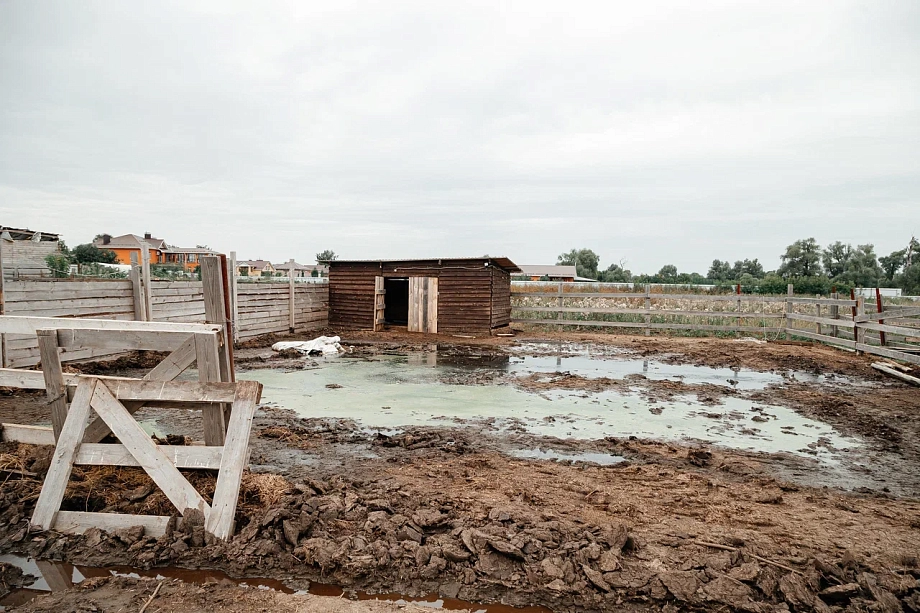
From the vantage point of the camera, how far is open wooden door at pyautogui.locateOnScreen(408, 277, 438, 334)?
18.5 meters

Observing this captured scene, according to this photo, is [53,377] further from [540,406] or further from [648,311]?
[648,311]

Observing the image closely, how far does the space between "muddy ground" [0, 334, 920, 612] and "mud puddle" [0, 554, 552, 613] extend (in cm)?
5

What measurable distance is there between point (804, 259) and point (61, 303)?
162 feet

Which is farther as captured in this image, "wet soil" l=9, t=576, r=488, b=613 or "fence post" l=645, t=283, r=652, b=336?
"fence post" l=645, t=283, r=652, b=336

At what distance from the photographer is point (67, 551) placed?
3.63 m

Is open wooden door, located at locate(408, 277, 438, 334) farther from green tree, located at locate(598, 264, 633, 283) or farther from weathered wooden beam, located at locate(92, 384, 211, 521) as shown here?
green tree, located at locate(598, 264, 633, 283)

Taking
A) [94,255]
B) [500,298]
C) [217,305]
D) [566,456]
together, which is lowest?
[566,456]

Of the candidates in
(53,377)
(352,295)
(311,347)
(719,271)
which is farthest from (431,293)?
(719,271)

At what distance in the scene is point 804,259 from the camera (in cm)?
4384

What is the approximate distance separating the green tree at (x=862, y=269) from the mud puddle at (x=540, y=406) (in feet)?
123

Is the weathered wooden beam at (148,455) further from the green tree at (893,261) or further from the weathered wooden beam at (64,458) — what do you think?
the green tree at (893,261)

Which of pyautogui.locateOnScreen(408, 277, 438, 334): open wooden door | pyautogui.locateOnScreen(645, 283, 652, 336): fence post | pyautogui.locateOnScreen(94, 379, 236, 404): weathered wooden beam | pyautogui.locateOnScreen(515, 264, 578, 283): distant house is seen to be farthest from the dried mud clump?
pyautogui.locateOnScreen(515, 264, 578, 283): distant house

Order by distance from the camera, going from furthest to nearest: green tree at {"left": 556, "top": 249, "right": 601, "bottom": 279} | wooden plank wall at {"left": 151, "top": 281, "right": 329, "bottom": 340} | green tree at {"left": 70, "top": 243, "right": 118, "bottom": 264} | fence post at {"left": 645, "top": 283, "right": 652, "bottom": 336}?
green tree at {"left": 556, "top": 249, "right": 601, "bottom": 279} < green tree at {"left": 70, "top": 243, "right": 118, "bottom": 264} < fence post at {"left": 645, "top": 283, "right": 652, "bottom": 336} < wooden plank wall at {"left": 151, "top": 281, "right": 329, "bottom": 340}

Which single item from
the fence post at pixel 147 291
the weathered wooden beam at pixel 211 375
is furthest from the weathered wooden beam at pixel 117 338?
the fence post at pixel 147 291
